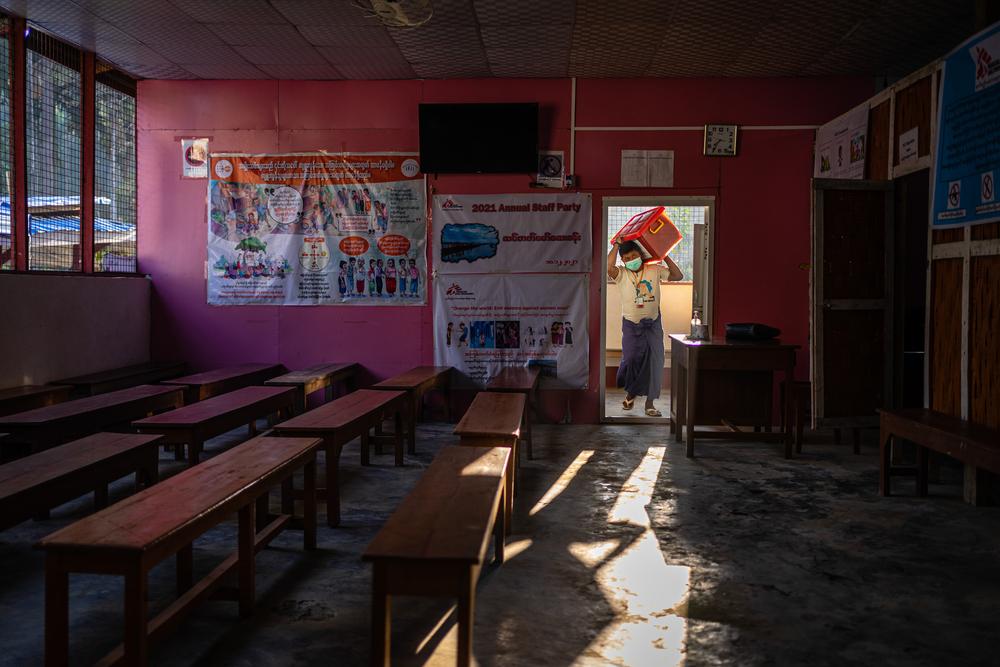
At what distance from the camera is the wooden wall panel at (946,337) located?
14.8 ft

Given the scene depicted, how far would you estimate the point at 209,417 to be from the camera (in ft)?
13.7

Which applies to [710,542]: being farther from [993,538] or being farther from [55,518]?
[55,518]

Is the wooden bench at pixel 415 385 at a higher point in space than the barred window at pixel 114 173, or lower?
lower

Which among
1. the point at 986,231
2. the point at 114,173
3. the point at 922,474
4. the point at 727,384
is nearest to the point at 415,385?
the point at 727,384

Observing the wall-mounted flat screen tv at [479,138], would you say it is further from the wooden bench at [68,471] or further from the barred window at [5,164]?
the wooden bench at [68,471]

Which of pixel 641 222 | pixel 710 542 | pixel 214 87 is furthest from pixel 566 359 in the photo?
pixel 214 87

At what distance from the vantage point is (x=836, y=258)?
527 centimetres

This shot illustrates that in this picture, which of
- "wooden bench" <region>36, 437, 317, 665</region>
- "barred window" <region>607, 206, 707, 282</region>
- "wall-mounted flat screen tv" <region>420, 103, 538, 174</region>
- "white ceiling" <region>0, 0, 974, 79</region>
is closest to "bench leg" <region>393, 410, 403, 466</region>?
"wooden bench" <region>36, 437, 317, 665</region>

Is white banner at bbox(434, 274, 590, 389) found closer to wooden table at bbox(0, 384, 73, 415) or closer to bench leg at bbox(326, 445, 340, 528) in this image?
wooden table at bbox(0, 384, 73, 415)

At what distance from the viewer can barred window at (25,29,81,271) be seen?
5.38 metres

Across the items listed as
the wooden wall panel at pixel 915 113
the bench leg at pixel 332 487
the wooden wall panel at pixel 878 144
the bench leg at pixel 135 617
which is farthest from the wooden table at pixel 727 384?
the bench leg at pixel 135 617

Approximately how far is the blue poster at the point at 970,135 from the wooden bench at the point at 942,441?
1.11 m

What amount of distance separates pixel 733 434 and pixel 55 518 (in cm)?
433

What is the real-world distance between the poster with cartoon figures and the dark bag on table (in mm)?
2741
